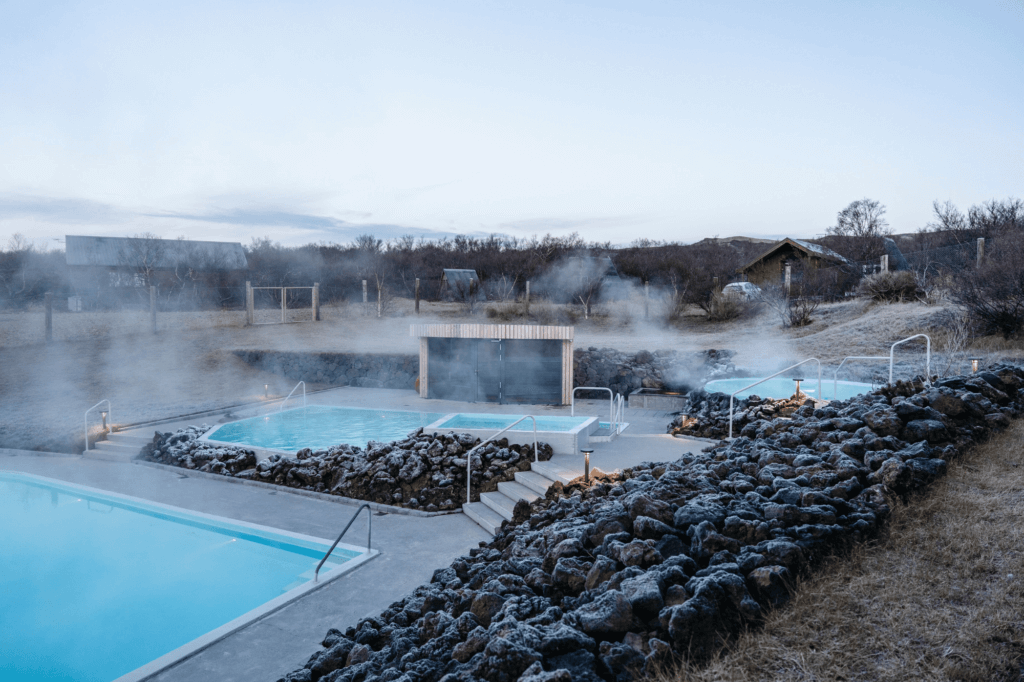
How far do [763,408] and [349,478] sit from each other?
611 cm

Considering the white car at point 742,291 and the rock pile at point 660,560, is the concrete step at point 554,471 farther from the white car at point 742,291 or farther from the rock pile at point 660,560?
the white car at point 742,291

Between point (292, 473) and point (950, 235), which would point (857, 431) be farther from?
point (950, 235)

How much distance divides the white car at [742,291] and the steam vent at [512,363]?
11.3 m

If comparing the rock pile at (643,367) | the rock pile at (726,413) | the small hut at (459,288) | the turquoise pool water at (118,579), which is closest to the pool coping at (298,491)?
the turquoise pool water at (118,579)

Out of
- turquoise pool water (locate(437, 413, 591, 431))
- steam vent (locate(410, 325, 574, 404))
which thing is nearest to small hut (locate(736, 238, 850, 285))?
steam vent (locate(410, 325, 574, 404))

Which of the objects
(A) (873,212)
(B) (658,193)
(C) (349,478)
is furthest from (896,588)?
(A) (873,212)

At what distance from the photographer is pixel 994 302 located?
40.9 feet

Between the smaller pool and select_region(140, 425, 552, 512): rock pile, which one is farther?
the smaller pool

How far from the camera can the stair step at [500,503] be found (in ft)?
22.8

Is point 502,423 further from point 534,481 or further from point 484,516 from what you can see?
point 484,516

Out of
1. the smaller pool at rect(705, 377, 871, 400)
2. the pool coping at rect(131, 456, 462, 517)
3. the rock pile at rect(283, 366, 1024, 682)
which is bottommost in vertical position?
the pool coping at rect(131, 456, 462, 517)

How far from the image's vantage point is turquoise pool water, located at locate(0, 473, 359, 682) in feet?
16.3

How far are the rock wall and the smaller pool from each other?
7.34 m

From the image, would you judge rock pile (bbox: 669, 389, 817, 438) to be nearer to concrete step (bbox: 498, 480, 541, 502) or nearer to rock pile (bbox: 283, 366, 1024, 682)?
concrete step (bbox: 498, 480, 541, 502)
